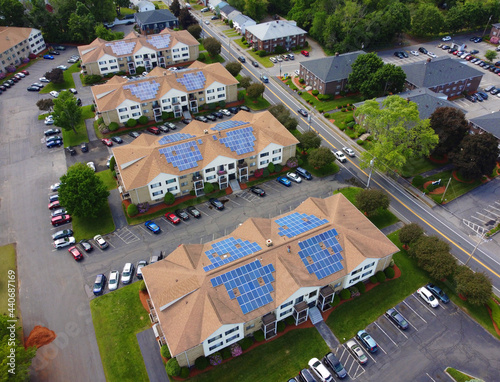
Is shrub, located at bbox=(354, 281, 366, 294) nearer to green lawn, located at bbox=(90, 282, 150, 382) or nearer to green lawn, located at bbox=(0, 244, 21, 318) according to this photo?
green lawn, located at bbox=(90, 282, 150, 382)

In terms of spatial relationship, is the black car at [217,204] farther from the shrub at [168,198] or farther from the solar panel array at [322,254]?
the solar panel array at [322,254]

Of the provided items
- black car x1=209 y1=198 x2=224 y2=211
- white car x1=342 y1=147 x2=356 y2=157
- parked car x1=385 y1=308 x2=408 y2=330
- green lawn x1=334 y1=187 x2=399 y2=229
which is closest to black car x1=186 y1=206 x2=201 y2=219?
black car x1=209 y1=198 x2=224 y2=211

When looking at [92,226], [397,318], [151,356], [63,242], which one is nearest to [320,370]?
[397,318]

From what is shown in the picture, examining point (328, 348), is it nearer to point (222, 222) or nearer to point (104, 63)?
point (222, 222)

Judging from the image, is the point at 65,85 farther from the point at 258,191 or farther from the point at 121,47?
the point at 258,191

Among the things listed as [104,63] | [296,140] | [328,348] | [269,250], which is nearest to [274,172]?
[296,140]

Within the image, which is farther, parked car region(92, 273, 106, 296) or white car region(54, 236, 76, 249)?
white car region(54, 236, 76, 249)

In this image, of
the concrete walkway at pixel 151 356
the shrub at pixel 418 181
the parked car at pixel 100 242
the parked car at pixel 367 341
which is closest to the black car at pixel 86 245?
the parked car at pixel 100 242
